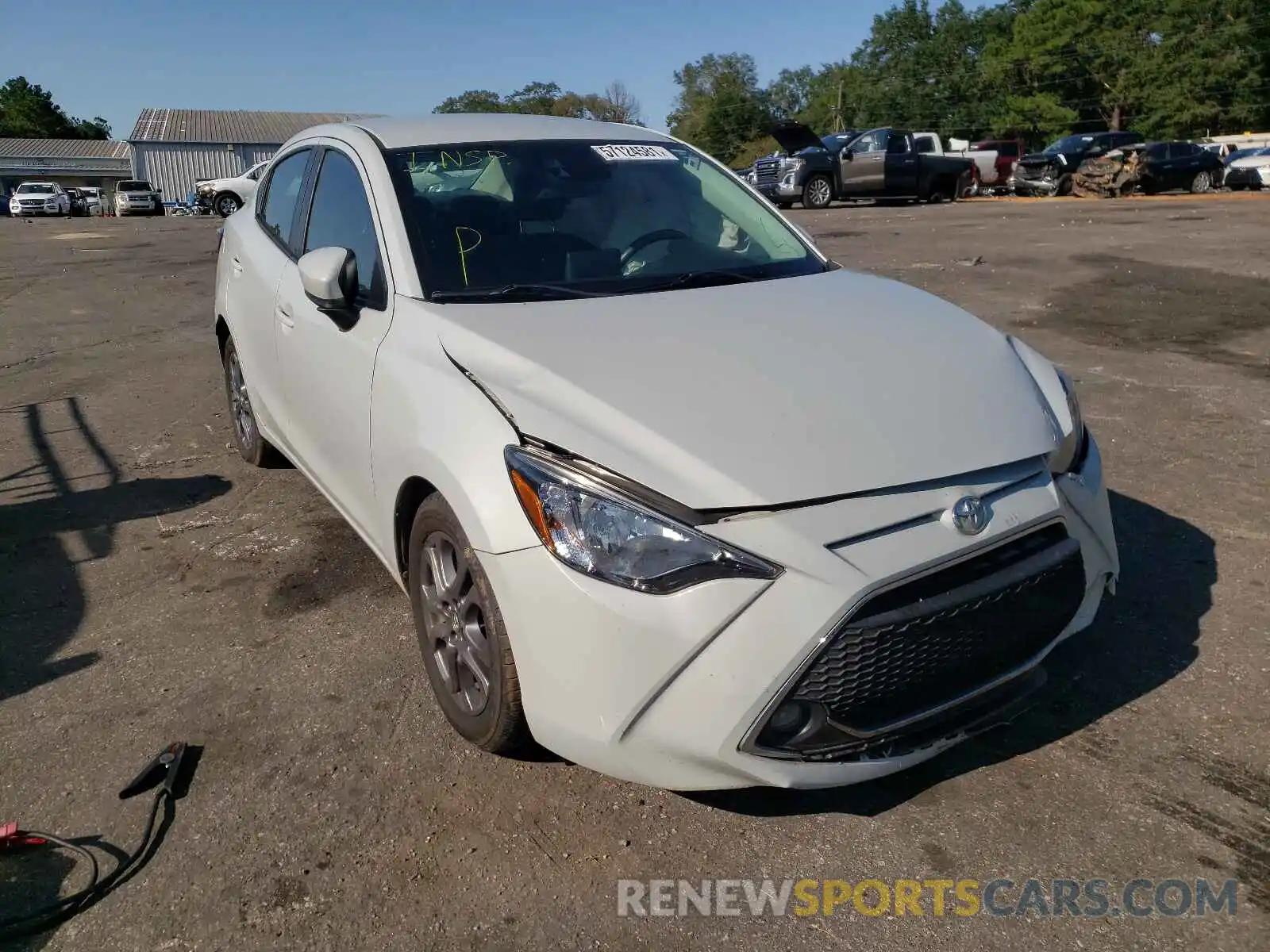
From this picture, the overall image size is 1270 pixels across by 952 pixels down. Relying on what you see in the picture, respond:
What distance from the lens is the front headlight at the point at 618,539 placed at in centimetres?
221

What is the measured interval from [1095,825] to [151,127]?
77.0m

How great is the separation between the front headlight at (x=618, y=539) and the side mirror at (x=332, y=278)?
126cm

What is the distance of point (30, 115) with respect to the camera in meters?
94.4

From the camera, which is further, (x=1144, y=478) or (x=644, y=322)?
(x=1144, y=478)

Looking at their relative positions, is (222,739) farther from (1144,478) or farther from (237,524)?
(1144,478)

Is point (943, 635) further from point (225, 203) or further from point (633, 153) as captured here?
point (225, 203)

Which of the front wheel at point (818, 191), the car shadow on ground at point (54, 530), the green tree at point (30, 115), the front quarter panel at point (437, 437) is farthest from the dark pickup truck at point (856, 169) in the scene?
the green tree at point (30, 115)

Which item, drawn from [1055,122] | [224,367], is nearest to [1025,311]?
[224,367]

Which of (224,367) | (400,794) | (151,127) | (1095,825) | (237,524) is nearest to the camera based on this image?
(1095,825)

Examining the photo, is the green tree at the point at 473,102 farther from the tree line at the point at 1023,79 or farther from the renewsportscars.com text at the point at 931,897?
the renewsportscars.com text at the point at 931,897

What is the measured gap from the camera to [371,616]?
3.72 metres

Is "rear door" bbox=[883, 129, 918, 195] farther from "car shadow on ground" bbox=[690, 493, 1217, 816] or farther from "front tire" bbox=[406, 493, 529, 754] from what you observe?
"front tire" bbox=[406, 493, 529, 754]

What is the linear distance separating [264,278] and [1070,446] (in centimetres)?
338

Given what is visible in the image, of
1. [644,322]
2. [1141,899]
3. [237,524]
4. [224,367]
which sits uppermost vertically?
[644,322]
